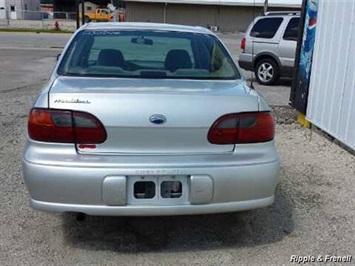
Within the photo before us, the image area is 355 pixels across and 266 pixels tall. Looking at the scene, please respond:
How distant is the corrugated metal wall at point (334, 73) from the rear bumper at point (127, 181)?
3.02 metres

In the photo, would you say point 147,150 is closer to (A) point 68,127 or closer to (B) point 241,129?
(A) point 68,127

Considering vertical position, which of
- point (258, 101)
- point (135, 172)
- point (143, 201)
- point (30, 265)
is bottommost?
point (30, 265)

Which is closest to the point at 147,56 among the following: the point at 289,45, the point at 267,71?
the point at 289,45

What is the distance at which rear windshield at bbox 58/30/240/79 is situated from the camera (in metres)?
3.59

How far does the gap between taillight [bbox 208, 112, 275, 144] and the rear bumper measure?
0.34 feet

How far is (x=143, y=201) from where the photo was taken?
290cm

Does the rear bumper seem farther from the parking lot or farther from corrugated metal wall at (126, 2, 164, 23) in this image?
corrugated metal wall at (126, 2, 164, 23)

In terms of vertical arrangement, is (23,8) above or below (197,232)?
above

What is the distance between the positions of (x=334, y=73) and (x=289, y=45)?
5640 millimetres

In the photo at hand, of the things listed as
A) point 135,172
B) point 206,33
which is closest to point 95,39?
point 206,33

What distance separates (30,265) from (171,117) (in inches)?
55.4

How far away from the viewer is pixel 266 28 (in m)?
11.8

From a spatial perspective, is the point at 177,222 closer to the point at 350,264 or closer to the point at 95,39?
the point at 350,264

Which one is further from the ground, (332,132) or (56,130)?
(56,130)
